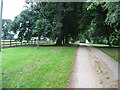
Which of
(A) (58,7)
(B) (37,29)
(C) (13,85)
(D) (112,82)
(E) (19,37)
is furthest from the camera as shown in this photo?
(E) (19,37)

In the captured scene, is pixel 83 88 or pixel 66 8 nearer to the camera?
pixel 83 88

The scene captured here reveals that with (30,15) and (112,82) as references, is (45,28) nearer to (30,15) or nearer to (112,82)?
(30,15)

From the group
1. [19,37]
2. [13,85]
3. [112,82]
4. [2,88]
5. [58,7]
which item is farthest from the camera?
[19,37]

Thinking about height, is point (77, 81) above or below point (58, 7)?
below

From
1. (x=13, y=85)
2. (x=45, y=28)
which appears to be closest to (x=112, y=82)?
(x=13, y=85)

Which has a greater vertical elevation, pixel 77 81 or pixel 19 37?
pixel 19 37

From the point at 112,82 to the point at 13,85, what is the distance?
2982mm

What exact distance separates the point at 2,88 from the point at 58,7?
1293 cm

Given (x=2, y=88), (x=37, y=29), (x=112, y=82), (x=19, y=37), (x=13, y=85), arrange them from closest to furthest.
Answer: (x=2, y=88), (x=13, y=85), (x=112, y=82), (x=37, y=29), (x=19, y=37)

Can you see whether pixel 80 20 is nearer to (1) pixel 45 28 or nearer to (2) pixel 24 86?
(1) pixel 45 28

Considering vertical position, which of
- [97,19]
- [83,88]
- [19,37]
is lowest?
[83,88]

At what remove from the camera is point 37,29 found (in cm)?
1324

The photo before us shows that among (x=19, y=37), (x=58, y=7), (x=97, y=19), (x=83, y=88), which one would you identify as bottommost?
(x=83, y=88)

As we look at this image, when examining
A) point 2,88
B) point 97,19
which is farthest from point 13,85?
point 97,19
